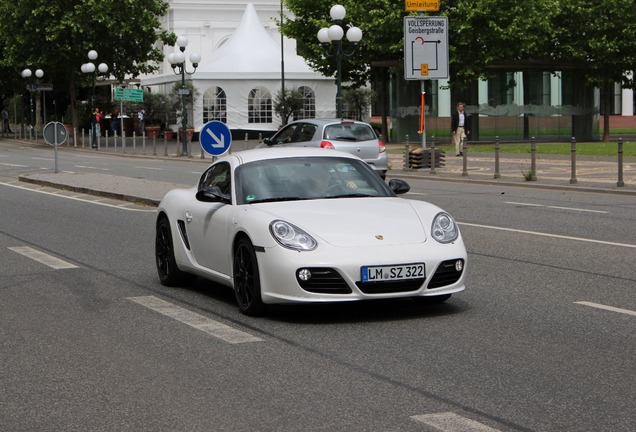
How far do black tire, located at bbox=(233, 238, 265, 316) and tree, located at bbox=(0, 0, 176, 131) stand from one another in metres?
59.0

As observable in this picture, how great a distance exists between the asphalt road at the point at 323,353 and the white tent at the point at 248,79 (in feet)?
179

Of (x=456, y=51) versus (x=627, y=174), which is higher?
(x=456, y=51)

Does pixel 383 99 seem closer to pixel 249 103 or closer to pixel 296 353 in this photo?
pixel 249 103

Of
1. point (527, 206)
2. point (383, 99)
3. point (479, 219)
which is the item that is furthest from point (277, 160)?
point (383, 99)

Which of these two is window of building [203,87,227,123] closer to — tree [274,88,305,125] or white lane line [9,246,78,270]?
tree [274,88,305,125]

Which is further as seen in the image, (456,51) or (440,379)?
(456,51)

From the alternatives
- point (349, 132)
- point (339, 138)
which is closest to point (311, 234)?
point (339, 138)

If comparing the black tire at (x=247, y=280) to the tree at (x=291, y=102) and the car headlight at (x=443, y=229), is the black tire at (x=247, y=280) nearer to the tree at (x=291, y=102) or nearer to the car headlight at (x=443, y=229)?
the car headlight at (x=443, y=229)

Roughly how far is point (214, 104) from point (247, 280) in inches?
2368

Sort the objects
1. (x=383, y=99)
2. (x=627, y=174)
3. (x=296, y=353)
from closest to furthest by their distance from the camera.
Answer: (x=296, y=353)
(x=627, y=174)
(x=383, y=99)

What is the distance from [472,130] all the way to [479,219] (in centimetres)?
3621

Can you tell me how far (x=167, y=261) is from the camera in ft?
37.9

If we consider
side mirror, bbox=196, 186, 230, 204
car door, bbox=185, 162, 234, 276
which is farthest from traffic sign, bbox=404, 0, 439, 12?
side mirror, bbox=196, 186, 230, 204

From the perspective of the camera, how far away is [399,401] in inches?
255
